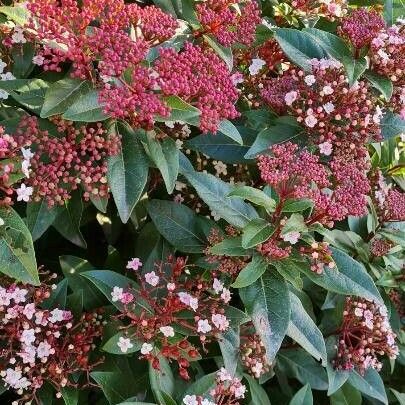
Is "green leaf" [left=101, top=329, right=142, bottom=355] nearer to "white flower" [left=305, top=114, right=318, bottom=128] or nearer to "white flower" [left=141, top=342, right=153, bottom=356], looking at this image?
"white flower" [left=141, top=342, right=153, bottom=356]

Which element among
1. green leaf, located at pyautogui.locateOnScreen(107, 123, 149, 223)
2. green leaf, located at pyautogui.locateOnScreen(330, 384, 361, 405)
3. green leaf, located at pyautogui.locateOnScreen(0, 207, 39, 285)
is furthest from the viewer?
green leaf, located at pyautogui.locateOnScreen(330, 384, 361, 405)

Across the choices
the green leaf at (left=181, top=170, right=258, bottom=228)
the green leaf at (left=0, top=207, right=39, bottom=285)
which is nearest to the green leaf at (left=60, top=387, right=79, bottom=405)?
the green leaf at (left=0, top=207, right=39, bottom=285)

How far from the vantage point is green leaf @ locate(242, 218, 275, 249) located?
143 cm

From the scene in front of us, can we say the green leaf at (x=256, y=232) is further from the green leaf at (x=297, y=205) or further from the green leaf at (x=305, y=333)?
the green leaf at (x=305, y=333)

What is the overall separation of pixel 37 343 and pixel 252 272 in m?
0.54

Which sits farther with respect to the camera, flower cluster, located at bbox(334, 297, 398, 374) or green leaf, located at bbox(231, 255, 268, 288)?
flower cluster, located at bbox(334, 297, 398, 374)

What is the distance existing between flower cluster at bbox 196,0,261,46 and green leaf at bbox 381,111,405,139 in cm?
45

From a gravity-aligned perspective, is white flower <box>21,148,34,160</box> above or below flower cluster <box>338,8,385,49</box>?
below

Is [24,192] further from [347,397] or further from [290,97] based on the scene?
[347,397]

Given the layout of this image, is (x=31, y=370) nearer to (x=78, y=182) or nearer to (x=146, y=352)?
(x=146, y=352)

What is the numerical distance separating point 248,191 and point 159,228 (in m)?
0.36

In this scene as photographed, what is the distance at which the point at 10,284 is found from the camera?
156 cm

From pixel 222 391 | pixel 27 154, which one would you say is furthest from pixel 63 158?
pixel 222 391

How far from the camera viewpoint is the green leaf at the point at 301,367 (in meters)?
1.93
